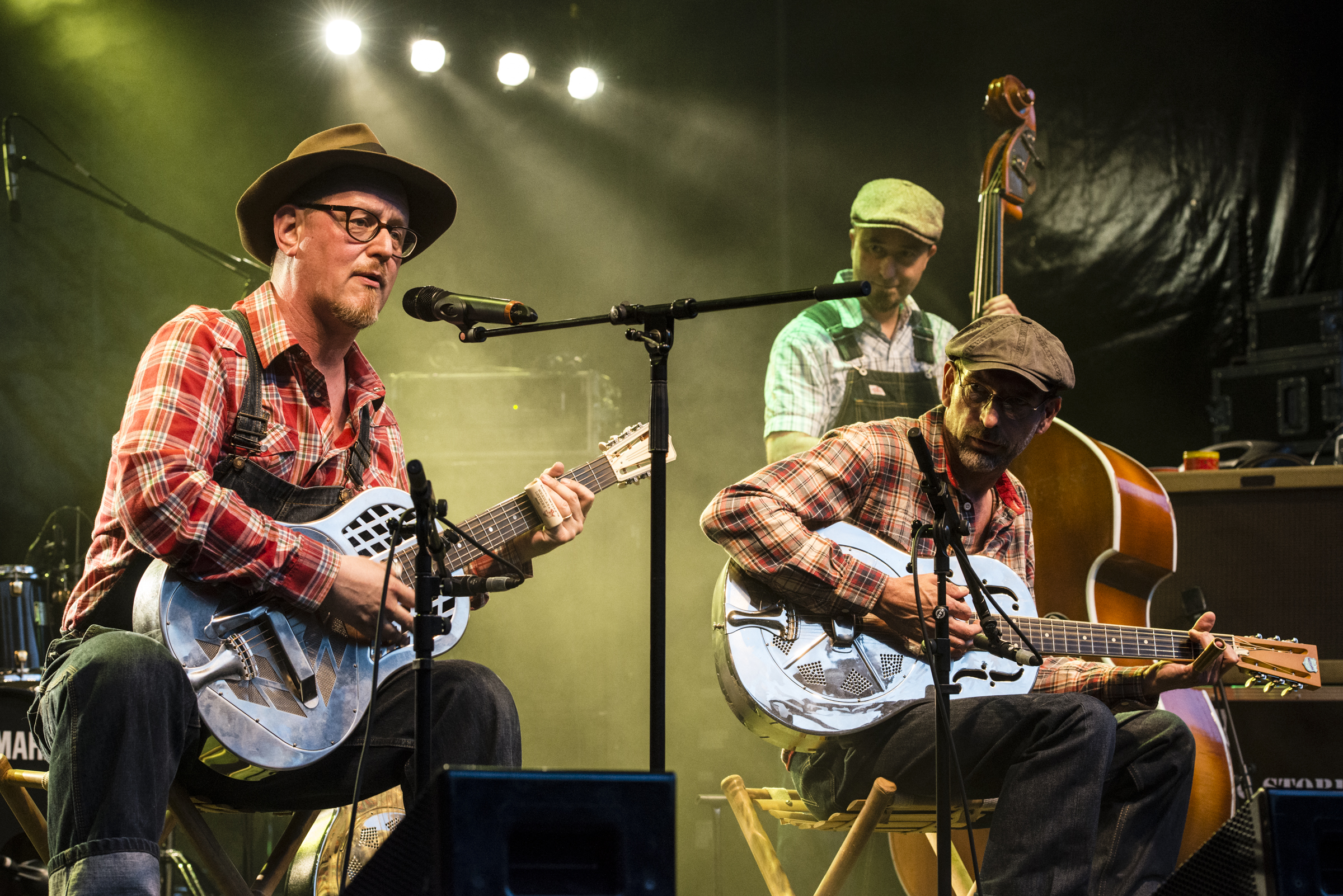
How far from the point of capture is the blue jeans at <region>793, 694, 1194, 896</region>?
2531 millimetres

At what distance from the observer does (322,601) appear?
2.48 meters

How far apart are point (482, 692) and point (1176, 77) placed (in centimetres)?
482

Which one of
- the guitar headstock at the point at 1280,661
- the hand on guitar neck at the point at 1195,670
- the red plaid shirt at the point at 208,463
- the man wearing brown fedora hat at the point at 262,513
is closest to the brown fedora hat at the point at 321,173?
the man wearing brown fedora hat at the point at 262,513

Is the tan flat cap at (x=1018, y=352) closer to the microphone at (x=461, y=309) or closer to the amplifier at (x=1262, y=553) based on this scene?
the microphone at (x=461, y=309)

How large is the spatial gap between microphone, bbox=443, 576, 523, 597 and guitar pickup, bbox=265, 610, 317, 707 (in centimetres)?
51

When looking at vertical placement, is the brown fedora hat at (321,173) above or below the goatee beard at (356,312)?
above

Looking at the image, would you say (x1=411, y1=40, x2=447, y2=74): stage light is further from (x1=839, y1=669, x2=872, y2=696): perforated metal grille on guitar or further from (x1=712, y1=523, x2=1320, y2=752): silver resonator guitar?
(x1=839, y1=669, x2=872, y2=696): perforated metal grille on guitar

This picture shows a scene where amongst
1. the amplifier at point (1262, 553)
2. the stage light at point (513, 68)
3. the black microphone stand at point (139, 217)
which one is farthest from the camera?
the stage light at point (513, 68)

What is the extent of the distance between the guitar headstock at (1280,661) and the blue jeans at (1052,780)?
0.36m

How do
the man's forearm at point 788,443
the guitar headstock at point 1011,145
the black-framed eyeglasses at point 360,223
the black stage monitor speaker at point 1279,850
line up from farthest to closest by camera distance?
the man's forearm at point 788,443
the guitar headstock at point 1011,145
the black-framed eyeglasses at point 360,223
the black stage monitor speaker at point 1279,850

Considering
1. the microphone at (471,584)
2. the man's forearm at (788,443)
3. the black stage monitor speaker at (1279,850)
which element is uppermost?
the man's forearm at (788,443)

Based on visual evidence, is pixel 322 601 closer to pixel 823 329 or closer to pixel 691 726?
pixel 823 329

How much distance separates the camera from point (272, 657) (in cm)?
247

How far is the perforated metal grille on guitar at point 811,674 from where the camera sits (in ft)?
9.33
